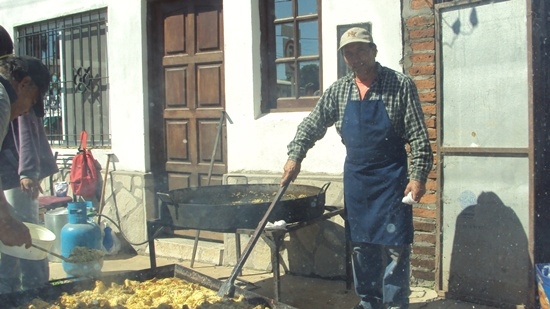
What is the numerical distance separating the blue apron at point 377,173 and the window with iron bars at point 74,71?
4594 mm

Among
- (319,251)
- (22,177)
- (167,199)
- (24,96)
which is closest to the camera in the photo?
(24,96)

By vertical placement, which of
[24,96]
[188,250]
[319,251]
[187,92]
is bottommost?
[188,250]

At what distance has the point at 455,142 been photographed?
5.03 meters

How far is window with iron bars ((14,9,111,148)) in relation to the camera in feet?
26.7

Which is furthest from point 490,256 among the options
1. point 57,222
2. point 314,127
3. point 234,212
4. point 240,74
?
point 57,222

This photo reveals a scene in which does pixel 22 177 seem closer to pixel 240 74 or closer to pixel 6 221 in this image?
pixel 6 221

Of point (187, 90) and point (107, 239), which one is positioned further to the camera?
point (107, 239)

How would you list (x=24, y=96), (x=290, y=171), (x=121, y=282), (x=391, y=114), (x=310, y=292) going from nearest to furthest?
(x=24, y=96)
(x=121, y=282)
(x=391, y=114)
(x=290, y=171)
(x=310, y=292)

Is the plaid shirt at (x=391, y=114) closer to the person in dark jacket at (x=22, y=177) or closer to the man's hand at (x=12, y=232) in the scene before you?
the person in dark jacket at (x=22, y=177)

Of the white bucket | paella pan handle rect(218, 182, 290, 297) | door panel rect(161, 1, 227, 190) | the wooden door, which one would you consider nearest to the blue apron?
paella pan handle rect(218, 182, 290, 297)

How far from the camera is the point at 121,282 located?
3.94 meters

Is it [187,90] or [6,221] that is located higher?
[187,90]

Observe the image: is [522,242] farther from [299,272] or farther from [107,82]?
[107,82]

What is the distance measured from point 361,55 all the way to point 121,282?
2.26 meters
